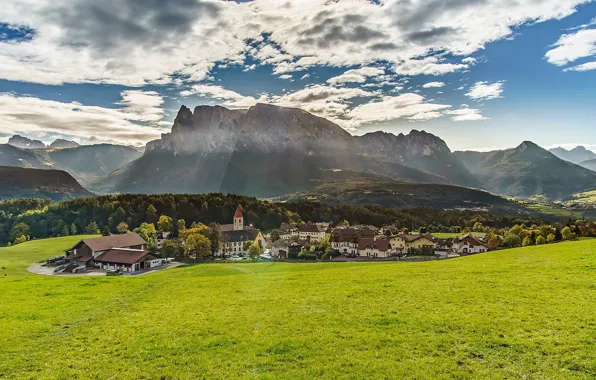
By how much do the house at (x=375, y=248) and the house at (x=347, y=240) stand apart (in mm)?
2317

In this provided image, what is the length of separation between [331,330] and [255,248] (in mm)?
76139

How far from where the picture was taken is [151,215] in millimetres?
149625

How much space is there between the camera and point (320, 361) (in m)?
14.1

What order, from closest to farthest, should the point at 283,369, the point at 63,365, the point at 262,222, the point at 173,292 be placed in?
the point at 283,369, the point at 63,365, the point at 173,292, the point at 262,222

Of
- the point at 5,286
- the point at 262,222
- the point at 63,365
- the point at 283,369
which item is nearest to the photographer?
the point at 283,369

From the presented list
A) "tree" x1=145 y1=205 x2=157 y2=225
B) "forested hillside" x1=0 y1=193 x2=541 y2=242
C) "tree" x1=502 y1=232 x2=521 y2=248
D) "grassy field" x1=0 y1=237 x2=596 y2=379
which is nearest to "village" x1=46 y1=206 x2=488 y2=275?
"tree" x1=502 y1=232 x2=521 y2=248

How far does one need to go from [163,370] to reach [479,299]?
18.2 m

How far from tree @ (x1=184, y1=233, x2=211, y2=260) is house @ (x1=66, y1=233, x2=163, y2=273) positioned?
9.86m

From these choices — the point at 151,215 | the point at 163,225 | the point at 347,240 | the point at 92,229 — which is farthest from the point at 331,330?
the point at 151,215

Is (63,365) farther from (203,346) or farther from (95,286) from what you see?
(95,286)

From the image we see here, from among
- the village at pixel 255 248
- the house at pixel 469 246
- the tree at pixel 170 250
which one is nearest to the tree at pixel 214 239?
the village at pixel 255 248

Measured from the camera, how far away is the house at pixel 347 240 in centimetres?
11427

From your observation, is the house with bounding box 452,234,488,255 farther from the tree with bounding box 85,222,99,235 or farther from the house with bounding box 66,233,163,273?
the tree with bounding box 85,222,99,235

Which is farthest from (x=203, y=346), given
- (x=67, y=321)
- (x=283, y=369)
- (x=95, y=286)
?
(x=95, y=286)
